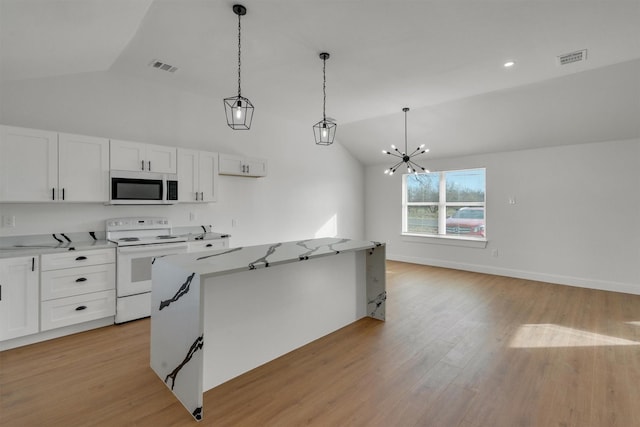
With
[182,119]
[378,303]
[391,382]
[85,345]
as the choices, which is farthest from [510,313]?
[182,119]

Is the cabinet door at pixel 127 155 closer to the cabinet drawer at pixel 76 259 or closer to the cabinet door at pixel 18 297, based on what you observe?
the cabinet drawer at pixel 76 259

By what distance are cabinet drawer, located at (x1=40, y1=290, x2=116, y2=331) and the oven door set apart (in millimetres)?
141

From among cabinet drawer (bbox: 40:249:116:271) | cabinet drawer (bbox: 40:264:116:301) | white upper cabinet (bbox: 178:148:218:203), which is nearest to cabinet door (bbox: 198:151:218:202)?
white upper cabinet (bbox: 178:148:218:203)

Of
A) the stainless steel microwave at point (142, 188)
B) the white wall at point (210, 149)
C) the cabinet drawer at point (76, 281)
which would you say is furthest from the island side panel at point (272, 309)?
the white wall at point (210, 149)

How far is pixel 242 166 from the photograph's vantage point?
480 cm

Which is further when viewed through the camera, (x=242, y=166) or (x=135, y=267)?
(x=242, y=166)

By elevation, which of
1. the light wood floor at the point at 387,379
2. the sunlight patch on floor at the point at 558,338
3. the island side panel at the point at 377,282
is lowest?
the light wood floor at the point at 387,379

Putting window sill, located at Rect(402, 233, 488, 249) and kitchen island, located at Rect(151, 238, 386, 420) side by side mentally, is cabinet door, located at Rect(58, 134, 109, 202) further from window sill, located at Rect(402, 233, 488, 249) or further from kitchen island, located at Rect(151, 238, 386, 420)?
window sill, located at Rect(402, 233, 488, 249)

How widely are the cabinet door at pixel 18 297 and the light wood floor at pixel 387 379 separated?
0.20 meters

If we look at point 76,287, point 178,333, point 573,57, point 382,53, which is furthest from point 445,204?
point 76,287

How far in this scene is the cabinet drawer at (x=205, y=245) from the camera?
13.2ft

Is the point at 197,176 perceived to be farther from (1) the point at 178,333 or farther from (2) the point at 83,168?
(1) the point at 178,333

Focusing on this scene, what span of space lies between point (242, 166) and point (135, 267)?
205 centimetres

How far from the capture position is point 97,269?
330 centimetres
